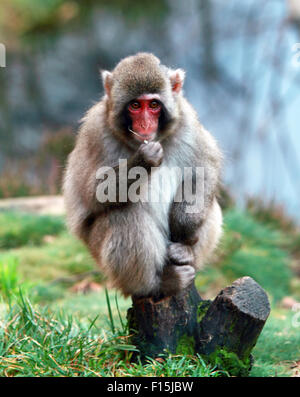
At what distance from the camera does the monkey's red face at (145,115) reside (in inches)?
144

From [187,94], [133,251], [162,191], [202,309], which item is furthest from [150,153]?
[187,94]

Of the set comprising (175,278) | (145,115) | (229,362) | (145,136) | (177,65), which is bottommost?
(229,362)

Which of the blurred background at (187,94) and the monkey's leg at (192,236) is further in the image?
the blurred background at (187,94)

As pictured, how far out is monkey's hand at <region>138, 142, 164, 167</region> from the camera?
3619mm

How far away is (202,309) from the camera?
3928 millimetres

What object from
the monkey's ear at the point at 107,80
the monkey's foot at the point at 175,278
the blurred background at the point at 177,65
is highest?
the blurred background at the point at 177,65

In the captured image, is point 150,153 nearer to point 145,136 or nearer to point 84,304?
point 145,136

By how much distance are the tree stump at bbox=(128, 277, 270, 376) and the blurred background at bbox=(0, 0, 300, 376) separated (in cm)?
162

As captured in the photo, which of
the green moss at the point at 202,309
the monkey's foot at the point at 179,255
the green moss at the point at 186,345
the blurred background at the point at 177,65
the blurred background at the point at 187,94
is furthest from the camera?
the blurred background at the point at 177,65

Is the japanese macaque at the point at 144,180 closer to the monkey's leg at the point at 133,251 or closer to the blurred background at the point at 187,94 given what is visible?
the monkey's leg at the point at 133,251

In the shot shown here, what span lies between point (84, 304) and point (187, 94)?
10.4 meters

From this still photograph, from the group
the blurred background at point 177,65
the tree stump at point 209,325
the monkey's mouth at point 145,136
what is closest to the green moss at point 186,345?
the tree stump at point 209,325

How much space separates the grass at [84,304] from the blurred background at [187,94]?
0.10 ft
